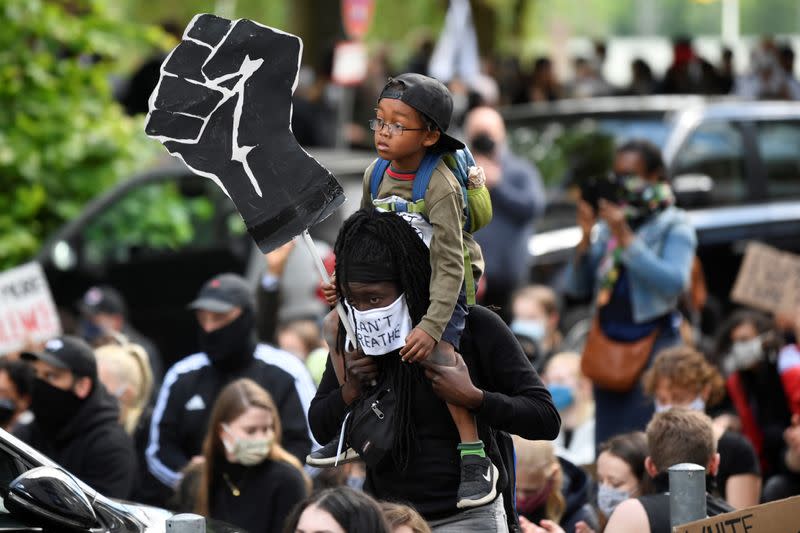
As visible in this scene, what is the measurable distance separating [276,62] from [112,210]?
296 inches

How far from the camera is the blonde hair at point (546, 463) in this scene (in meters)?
6.65

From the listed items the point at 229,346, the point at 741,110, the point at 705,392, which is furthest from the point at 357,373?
the point at 741,110

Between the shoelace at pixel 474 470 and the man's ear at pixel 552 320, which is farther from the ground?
the man's ear at pixel 552 320

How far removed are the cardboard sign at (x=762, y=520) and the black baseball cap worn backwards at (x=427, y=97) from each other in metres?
1.43

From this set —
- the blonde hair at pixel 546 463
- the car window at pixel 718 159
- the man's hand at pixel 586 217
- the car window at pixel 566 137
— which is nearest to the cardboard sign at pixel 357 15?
the car window at pixel 566 137

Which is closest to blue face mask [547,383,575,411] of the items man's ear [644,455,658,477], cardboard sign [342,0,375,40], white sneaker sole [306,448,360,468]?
man's ear [644,455,658,477]

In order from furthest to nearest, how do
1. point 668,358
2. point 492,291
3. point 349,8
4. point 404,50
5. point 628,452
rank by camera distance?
point 404,50
point 349,8
point 492,291
point 668,358
point 628,452

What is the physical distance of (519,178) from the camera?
11.5 m

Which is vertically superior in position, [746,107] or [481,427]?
[746,107]

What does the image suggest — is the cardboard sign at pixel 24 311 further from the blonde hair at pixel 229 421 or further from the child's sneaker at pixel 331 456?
the child's sneaker at pixel 331 456

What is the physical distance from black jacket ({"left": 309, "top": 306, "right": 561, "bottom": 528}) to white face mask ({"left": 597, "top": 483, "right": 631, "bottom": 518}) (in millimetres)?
1549

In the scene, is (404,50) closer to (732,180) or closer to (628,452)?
(732,180)

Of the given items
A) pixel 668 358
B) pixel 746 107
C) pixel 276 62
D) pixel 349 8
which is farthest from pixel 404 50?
pixel 276 62

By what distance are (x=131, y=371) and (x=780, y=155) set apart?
6.39 m
